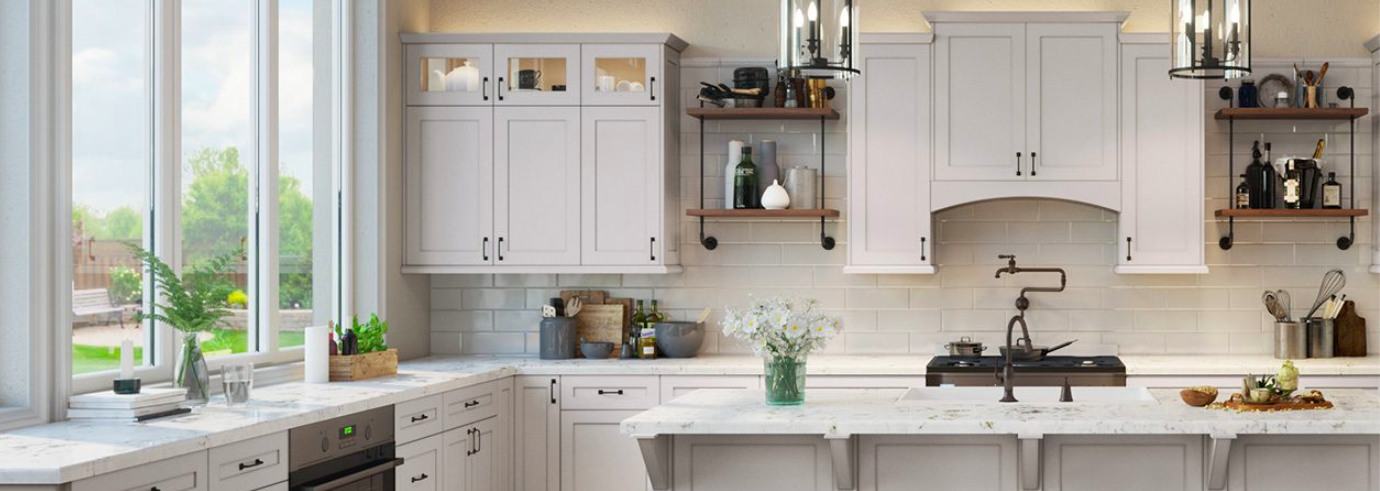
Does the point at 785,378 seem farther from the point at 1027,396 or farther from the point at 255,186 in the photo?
the point at 255,186

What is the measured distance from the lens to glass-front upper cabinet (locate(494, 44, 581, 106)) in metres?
6.60

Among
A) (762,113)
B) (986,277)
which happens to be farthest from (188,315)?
(986,277)

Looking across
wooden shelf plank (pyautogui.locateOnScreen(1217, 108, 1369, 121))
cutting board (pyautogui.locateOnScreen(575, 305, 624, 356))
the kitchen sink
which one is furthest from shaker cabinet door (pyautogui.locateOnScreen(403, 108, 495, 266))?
wooden shelf plank (pyautogui.locateOnScreen(1217, 108, 1369, 121))

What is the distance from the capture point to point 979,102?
6.43 metres

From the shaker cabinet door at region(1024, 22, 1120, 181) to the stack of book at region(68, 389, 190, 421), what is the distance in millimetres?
3964

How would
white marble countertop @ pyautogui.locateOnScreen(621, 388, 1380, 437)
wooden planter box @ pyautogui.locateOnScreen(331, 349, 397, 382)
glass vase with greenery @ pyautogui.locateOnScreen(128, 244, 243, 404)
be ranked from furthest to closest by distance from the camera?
wooden planter box @ pyautogui.locateOnScreen(331, 349, 397, 382) < glass vase with greenery @ pyautogui.locateOnScreen(128, 244, 243, 404) < white marble countertop @ pyautogui.locateOnScreen(621, 388, 1380, 437)

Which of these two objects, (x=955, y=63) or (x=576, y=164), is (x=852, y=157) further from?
(x=576, y=164)

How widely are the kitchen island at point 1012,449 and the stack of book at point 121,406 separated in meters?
1.40

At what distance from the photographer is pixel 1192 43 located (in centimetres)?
362

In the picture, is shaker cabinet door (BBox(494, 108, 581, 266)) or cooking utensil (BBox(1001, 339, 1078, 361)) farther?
shaker cabinet door (BBox(494, 108, 581, 266))

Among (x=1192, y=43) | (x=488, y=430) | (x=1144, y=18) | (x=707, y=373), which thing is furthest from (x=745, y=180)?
(x=1192, y=43)

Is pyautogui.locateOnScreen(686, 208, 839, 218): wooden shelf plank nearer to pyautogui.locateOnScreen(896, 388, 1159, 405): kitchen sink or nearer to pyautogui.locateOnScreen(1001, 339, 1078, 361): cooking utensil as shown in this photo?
pyautogui.locateOnScreen(1001, 339, 1078, 361): cooking utensil

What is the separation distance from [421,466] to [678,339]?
1.64 m

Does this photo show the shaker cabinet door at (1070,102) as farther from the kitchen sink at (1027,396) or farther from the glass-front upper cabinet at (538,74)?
the glass-front upper cabinet at (538,74)
